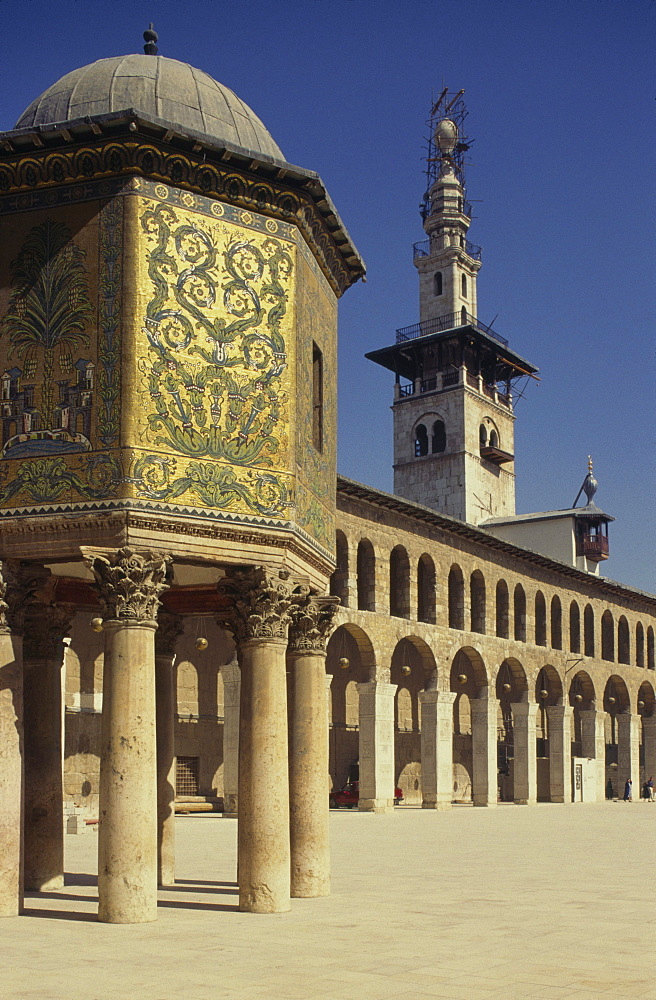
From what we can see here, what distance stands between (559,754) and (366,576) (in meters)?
15.5

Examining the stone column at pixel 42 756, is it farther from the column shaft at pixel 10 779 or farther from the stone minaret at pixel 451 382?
the stone minaret at pixel 451 382

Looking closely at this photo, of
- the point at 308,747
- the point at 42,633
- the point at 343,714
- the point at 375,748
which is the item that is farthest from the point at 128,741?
the point at 343,714

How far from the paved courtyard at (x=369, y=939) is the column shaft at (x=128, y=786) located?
28 cm

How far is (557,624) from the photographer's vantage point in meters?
49.3

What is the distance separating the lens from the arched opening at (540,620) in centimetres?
4778

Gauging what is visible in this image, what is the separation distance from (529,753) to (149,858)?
35.8 metres

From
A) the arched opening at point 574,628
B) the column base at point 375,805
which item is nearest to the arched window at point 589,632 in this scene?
the arched opening at point 574,628

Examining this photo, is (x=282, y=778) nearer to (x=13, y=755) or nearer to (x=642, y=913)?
(x=13, y=755)

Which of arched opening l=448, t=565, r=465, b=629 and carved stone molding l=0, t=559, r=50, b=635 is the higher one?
arched opening l=448, t=565, r=465, b=629

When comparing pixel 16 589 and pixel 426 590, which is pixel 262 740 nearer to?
pixel 16 589

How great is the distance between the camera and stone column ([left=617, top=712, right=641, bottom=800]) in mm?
53344

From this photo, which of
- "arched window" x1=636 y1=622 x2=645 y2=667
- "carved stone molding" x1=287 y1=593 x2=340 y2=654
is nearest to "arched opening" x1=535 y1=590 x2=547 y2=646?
"arched window" x1=636 y1=622 x2=645 y2=667

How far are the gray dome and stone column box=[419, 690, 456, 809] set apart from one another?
28.1m

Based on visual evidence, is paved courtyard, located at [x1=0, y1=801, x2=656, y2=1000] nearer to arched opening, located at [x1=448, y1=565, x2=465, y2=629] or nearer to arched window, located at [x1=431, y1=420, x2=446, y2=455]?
arched opening, located at [x1=448, y1=565, x2=465, y2=629]
